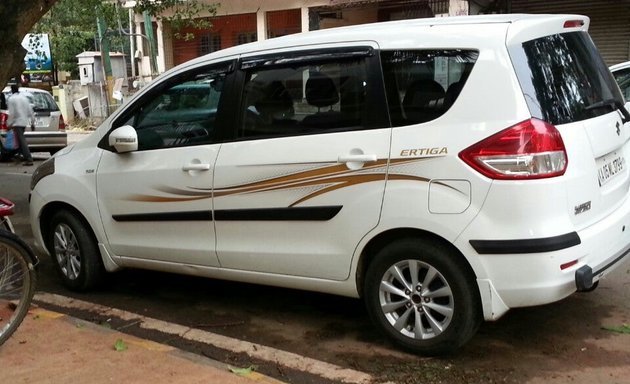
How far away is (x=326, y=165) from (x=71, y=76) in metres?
32.6

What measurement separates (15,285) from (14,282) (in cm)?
2

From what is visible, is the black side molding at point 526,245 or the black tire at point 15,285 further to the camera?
the black tire at point 15,285

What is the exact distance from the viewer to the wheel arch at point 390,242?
11.4ft

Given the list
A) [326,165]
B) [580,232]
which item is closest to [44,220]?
[326,165]

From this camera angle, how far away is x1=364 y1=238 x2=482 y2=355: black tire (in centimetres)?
349

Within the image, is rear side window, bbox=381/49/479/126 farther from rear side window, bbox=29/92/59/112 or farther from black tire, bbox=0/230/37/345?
rear side window, bbox=29/92/59/112

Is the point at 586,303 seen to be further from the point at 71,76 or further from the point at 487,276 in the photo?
the point at 71,76

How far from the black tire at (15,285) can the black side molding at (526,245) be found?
8.42ft

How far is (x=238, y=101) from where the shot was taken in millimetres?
4262

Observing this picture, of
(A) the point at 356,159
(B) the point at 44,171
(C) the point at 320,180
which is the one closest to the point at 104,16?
(B) the point at 44,171

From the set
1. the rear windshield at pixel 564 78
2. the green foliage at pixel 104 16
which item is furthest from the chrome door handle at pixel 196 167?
the green foliage at pixel 104 16

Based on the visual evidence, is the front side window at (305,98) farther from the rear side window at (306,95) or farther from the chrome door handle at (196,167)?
the chrome door handle at (196,167)

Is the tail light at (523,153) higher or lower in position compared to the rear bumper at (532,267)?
higher

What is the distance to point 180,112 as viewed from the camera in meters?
4.58
